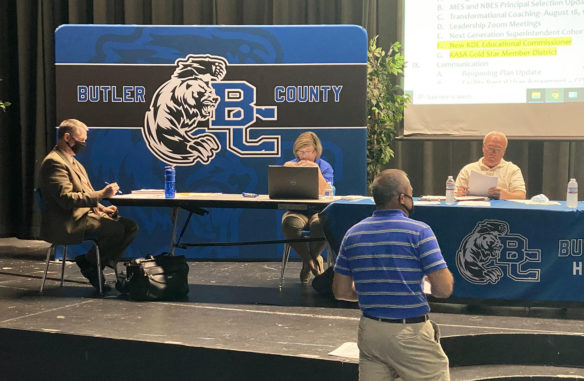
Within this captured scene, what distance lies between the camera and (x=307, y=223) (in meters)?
5.43

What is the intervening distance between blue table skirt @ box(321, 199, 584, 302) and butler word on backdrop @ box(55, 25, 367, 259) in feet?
6.23

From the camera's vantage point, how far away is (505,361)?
407 centimetres

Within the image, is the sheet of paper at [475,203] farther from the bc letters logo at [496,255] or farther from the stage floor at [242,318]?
the stage floor at [242,318]

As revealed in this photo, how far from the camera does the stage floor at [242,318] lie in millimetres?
3969

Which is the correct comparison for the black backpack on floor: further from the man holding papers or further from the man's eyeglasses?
the man's eyeglasses

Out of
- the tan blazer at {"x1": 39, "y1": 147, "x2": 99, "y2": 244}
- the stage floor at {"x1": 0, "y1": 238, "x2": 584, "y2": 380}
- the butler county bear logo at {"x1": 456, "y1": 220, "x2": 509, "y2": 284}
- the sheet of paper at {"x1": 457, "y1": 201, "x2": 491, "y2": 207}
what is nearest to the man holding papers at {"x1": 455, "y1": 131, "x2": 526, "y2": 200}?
the sheet of paper at {"x1": 457, "y1": 201, "x2": 491, "y2": 207}

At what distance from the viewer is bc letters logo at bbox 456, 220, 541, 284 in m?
4.54

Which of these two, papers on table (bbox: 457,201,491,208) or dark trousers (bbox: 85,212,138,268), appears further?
dark trousers (bbox: 85,212,138,268)

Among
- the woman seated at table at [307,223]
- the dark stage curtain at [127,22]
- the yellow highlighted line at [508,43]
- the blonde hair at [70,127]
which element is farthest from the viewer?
the dark stage curtain at [127,22]

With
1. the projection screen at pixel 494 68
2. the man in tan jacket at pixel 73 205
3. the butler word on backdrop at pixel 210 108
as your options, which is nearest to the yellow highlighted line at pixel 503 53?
the projection screen at pixel 494 68

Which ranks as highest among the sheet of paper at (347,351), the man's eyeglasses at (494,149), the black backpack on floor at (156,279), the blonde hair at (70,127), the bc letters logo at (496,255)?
the blonde hair at (70,127)

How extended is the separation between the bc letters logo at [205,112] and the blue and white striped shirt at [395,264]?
3966mm

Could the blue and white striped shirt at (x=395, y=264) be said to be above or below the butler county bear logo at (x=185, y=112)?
below

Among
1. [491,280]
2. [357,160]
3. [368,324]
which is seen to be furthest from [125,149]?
[368,324]
